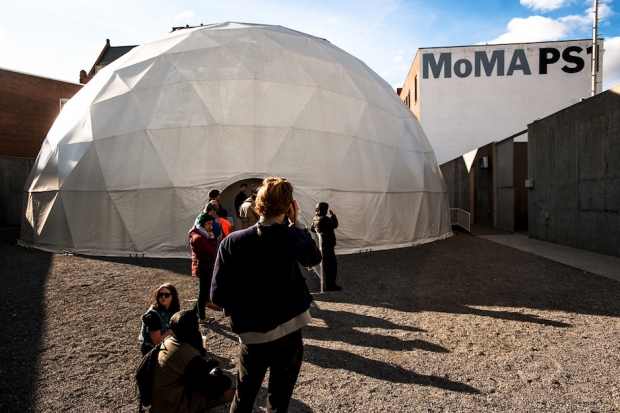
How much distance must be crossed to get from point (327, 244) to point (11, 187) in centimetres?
1999

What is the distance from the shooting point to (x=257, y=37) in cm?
1320

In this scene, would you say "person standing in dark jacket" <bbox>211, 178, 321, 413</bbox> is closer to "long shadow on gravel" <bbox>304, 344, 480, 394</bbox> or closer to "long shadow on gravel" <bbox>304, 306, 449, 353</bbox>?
"long shadow on gravel" <bbox>304, 344, 480, 394</bbox>

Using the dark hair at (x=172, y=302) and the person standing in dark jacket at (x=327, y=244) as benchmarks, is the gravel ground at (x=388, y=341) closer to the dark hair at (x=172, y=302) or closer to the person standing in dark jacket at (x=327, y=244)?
the person standing in dark jacket at (x=327, y=244)

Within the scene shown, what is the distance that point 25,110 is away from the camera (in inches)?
973

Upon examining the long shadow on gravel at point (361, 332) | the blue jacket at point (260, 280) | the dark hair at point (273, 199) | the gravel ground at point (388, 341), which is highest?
the dark hair at point (273, 199)

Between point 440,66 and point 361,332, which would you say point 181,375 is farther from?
point 440,66

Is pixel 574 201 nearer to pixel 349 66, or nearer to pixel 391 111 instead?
pixel 391 111

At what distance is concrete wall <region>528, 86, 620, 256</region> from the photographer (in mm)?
9742

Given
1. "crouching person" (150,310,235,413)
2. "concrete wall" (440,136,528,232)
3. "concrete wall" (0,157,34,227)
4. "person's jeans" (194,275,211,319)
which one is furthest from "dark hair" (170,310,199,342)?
"concrete wall" (0,157,34,227)

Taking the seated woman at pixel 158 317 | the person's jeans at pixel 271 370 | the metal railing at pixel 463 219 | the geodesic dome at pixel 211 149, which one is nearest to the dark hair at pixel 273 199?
the person's jeans at pixel 271 370

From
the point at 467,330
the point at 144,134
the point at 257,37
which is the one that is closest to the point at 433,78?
the point at 257,37

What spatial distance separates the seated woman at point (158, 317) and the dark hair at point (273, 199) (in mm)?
1679

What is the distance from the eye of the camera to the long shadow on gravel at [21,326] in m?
3.39

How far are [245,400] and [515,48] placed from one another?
1293 inches
